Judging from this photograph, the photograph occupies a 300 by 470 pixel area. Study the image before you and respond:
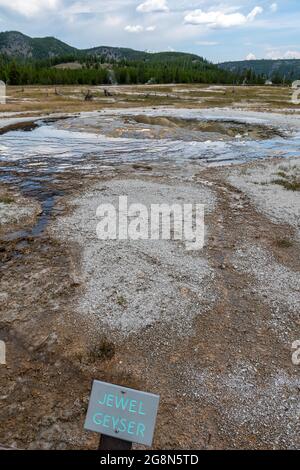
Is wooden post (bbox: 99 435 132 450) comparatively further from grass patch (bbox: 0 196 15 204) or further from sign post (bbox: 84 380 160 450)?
grass patch (bbox: 0 196 15 204)

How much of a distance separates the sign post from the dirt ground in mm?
2510

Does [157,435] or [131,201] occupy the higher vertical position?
[131,201]

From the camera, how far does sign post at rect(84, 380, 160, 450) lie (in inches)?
161

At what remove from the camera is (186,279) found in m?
11.2

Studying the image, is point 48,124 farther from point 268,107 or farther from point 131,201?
A: point 268,107

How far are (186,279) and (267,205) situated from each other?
8175mm

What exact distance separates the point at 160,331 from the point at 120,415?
4.85 meters

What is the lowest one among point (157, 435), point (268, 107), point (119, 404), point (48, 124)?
point (157, 435)

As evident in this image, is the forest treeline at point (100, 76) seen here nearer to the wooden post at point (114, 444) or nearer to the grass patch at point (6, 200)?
the grass patch at point (6, 200)

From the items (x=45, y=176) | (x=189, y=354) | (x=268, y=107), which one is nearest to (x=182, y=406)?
(x=189, y=354)

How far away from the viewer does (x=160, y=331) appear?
8.94 m

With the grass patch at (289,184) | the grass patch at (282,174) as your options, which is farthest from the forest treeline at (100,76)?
the grass patch at (289,184)

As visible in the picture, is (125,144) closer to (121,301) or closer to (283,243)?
(283,243)

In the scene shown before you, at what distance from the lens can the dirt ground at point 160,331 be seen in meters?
6.66
